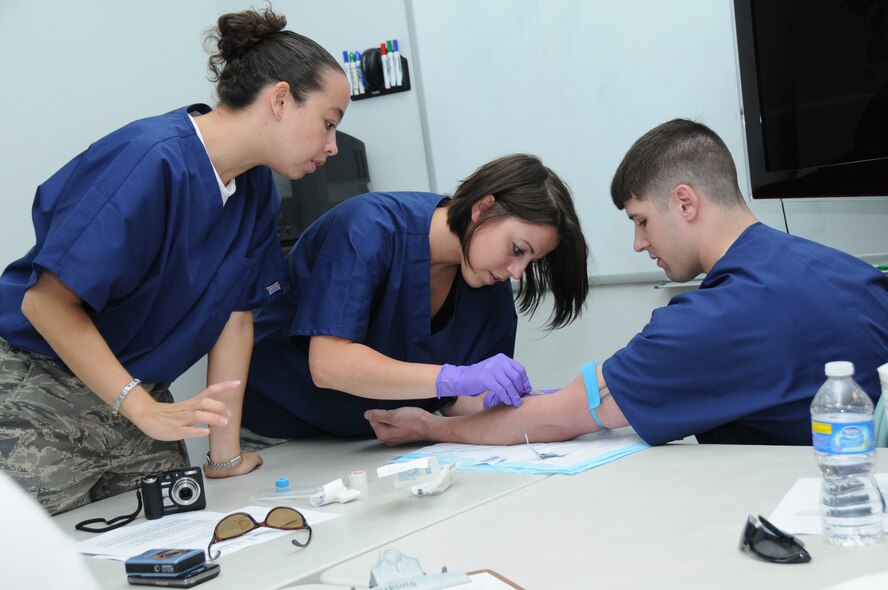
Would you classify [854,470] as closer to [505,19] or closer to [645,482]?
[645,482]

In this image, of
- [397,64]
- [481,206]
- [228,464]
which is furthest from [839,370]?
[397,64]

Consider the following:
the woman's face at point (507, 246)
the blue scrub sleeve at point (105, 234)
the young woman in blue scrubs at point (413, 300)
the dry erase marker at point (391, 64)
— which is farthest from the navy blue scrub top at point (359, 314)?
the dry erase marker at point (391, 64)

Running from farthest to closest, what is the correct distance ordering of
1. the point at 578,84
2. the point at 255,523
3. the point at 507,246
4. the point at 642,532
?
the point at 578,84, the point at 507,246, the point at 255,523, the point at 642,532

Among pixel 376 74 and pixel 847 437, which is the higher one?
pixel 376 74

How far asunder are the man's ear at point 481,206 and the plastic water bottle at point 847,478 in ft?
2.91

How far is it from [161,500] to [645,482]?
75 cm

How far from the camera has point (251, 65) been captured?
5.27 ft

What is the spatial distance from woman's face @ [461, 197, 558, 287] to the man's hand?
31 cm

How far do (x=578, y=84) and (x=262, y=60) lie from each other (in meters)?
1.12

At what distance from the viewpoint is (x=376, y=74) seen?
2838 mm

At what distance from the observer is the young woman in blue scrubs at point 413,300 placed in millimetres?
1640

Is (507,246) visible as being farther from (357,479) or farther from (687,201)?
(357,479)

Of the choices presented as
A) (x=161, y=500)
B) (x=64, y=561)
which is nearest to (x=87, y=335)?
(x=161, y=500)

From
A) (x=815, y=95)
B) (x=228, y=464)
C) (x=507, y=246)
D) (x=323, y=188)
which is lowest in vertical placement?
(x=228, y=464)
